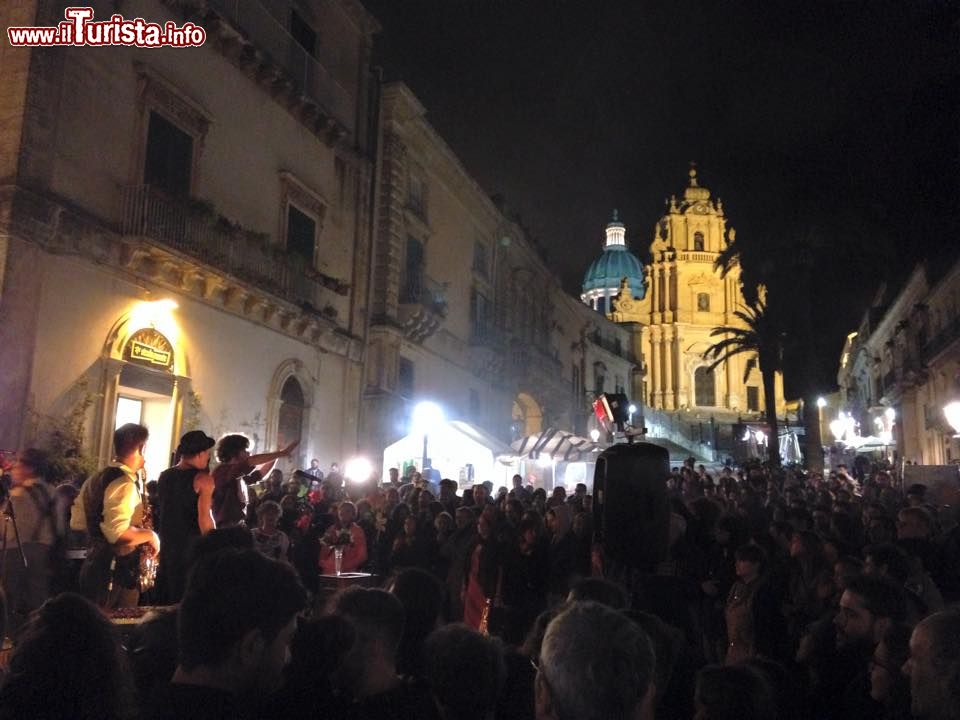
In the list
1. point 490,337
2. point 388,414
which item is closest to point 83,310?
point 388,414

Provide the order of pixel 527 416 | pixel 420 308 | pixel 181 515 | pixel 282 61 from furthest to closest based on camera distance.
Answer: pixel 527 416, pixel 420 308, pixel 282 61, pixel 181 515

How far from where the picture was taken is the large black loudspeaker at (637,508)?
6875mm

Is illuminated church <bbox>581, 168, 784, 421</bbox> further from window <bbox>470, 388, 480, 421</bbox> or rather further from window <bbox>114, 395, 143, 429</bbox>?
A: window <bbox>114, 395, 143, 429</bbox>

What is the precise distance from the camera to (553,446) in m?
22.9

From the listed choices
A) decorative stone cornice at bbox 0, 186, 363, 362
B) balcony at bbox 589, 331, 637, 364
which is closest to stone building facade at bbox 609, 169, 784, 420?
balcony at bbox 589, 331, 637, 364

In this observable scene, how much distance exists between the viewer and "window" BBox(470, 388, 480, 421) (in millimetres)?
29011

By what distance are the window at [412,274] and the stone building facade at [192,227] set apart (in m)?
1.80

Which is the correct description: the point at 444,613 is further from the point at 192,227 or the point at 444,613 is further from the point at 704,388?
the point at 704,388

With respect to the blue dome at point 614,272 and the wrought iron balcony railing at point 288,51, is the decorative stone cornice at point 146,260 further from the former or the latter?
the blue dome at point 614,272

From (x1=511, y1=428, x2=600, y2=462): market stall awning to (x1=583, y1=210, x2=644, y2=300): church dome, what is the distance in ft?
232

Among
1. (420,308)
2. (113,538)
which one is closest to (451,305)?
(420,308)

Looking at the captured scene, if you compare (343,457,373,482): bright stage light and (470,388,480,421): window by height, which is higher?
(470,388,480,421): window

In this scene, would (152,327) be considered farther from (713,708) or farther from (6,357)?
(713,708)

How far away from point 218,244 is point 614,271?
8275cm
